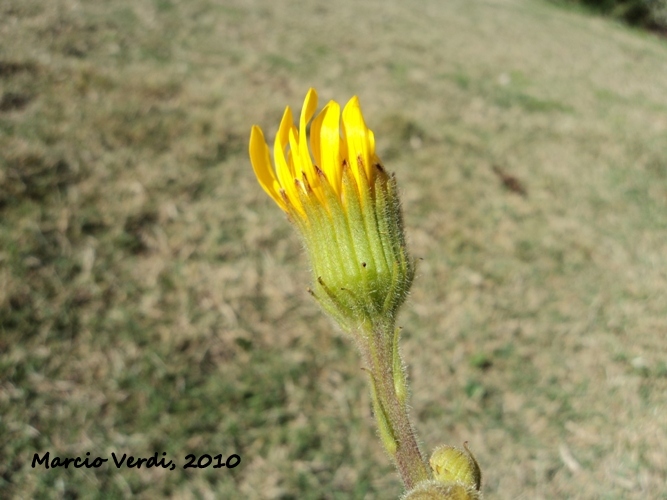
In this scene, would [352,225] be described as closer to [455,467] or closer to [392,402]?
[392,402]

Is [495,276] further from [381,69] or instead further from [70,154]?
[381,69]

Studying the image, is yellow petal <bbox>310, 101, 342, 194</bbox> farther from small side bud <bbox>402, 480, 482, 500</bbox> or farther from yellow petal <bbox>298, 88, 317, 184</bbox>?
small side bud <bbox>402, 480, 482, 500</bbox>

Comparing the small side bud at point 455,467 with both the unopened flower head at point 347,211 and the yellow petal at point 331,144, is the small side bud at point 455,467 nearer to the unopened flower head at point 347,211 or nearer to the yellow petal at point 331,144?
the unopened flower head at point 347,211

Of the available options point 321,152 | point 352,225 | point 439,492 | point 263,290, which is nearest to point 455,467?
point 439,492

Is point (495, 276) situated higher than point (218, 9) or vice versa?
point (218, 9)

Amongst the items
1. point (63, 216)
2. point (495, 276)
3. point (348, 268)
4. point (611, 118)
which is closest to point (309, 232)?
point (348, 268)

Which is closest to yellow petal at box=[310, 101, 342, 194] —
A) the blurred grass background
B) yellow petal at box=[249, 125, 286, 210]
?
yellow petal at box=[249, 125, 286, 210]

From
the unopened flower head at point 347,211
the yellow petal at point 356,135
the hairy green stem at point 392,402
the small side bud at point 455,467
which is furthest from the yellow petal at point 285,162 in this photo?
the small side bud at point 455,467
